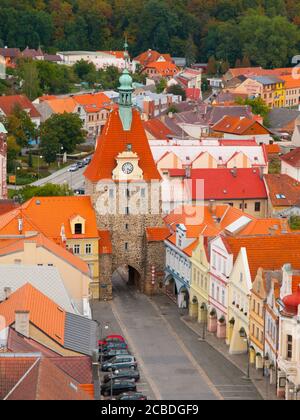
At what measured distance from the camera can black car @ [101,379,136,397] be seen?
56.7 m

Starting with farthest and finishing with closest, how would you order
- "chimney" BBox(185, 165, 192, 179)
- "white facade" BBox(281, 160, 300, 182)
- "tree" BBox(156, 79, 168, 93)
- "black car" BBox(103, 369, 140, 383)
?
"tree" BBox(156, 79, 168, 93)
"white facade" BBox(281, 160, 300, 182)
"chimney" BBox(185, 165, 192, 179)
"black car" BBox(103, 369, 140, 383)

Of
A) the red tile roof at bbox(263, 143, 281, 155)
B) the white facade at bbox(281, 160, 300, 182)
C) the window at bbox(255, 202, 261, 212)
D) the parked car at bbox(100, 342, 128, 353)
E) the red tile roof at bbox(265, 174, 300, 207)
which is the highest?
the red tile roof at bbox(263, 143, 281, 155)

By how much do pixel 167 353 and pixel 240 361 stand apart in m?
3.89

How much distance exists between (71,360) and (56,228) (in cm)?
2775

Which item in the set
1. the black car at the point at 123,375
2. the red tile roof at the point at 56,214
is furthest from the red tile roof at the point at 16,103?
the black car at the point at 123,375

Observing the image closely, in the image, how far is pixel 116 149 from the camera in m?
76.9

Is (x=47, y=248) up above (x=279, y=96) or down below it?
below

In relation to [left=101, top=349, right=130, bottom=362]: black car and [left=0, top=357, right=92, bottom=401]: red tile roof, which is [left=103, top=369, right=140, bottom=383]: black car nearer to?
[left=101, top=349, right=130, bottom=362]: black car

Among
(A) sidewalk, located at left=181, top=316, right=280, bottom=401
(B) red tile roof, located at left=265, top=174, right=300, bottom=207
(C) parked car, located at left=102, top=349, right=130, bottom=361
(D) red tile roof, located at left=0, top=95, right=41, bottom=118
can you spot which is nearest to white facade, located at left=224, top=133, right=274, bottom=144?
(D) red tile roof, located at left=0, top=95, right=41, bottom=118

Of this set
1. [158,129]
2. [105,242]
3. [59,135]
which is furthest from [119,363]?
[158,129]

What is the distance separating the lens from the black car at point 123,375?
5809 cm

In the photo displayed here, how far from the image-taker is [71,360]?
47.7 m

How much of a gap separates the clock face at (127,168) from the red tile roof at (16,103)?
2365 inches

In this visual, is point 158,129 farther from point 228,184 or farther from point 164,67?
point 164,67
